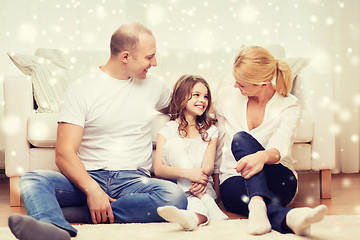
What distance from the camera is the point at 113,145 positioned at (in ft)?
5.43

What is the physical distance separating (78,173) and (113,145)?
20cm

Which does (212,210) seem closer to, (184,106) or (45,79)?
(184,106)

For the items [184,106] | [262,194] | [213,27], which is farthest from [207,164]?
[213,27]

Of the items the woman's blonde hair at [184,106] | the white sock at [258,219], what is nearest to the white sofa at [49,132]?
the woman's blonde hair at [184,106]

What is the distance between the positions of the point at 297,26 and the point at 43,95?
1.76 m

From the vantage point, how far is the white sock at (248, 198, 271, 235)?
4.33 feet

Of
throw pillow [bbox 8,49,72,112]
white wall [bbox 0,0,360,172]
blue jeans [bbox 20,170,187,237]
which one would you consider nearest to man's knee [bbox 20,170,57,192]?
blue jeans [bbox 20,170,187,237]

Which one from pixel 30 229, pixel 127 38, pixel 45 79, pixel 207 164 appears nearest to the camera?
pixel 30 229

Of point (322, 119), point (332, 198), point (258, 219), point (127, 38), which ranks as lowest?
point (332, 198)

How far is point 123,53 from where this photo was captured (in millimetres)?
1651

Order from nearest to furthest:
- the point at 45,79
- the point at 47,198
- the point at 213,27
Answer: the point at 47,198
the point at 45,79
the point at 213,27

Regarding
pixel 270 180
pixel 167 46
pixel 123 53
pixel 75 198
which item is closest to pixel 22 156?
pixel 75 198

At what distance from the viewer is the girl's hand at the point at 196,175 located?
1670 mm

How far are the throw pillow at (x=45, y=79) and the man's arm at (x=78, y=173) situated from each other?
63 centimetres
